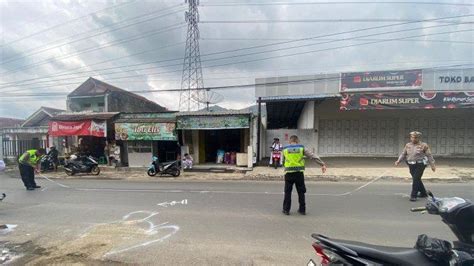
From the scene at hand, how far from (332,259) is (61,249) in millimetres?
4281

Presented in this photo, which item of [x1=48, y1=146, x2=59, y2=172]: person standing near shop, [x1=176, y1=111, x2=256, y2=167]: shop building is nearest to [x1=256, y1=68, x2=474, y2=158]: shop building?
[x1=176, y1=111, x2=256, y2=167]: shop building

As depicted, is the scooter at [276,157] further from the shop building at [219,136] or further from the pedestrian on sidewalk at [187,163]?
the pedestrian on sidewalk at [187,163]

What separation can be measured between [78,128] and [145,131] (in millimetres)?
4410

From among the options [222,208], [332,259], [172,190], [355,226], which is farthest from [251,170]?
[332,259]

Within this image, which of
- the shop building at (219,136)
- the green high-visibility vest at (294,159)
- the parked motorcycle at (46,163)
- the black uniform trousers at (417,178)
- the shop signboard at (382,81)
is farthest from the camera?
the parked motorcycle at (46,163)

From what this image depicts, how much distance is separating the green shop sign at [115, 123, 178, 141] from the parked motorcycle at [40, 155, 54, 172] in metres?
4.35

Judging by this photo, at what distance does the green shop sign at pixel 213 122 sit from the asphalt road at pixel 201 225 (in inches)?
249

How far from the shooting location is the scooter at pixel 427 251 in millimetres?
2088

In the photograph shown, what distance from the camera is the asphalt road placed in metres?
4.26

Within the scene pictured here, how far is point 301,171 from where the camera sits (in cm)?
622

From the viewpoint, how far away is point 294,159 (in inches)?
244

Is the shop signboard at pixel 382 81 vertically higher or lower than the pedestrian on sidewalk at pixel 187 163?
higher

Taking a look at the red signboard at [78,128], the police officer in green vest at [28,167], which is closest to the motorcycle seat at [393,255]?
the police officer in green vest at [28,167]

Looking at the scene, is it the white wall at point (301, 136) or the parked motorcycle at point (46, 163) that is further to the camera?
the white wall at point (301, 136)
